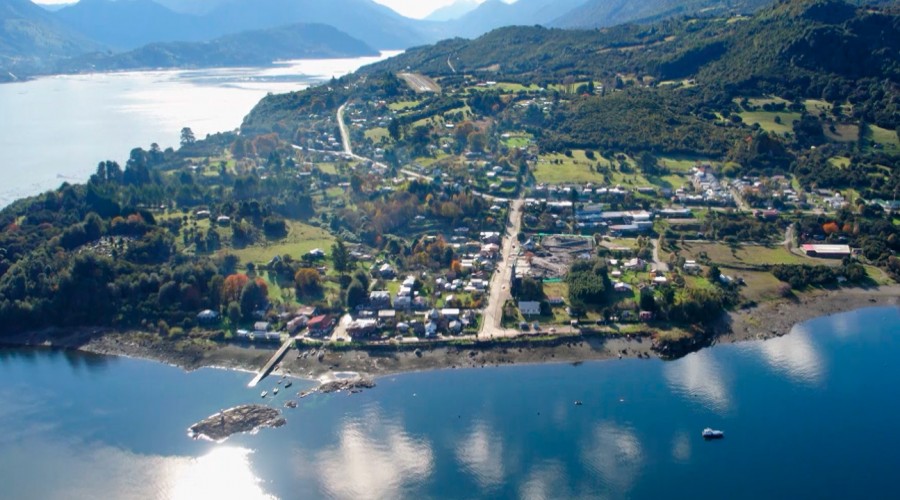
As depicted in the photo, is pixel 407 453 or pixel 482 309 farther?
pixel 482 309

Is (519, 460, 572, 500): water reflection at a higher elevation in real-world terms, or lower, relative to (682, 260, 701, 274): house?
Result: lower

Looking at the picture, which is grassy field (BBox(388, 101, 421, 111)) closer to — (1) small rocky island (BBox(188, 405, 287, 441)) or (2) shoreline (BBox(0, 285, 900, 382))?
(2) shoreline (BBox(0, 285, 900, 382))

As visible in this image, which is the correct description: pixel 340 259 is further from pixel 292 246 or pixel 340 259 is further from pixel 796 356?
pixel 796 356

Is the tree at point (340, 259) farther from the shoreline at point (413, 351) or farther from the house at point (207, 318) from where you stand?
the shoreline at point (413, 351)

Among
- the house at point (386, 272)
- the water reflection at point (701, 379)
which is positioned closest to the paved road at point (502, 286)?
the house at point (386, 272)

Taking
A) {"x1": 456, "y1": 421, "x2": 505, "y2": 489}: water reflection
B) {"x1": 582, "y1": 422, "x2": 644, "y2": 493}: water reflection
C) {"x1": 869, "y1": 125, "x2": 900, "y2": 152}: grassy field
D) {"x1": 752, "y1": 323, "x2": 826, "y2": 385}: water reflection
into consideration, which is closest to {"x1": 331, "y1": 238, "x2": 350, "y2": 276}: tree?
{"x1": 456, "y1": 421, "x2": 505, "y2": 489}: water reflection

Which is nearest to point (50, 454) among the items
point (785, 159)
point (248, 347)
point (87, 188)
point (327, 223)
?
point (248, 347)

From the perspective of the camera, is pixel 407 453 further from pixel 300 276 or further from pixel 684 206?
pixel 684 206
